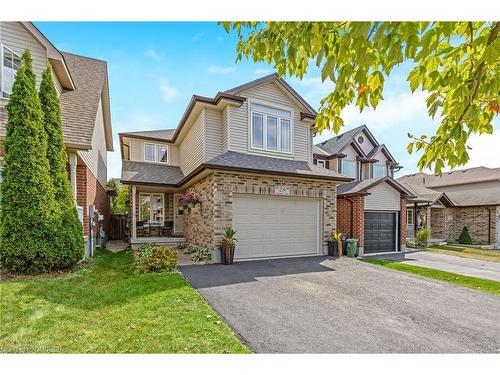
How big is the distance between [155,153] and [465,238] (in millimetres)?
21030

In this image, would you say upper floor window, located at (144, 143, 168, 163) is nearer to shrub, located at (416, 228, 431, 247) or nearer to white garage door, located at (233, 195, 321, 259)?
white garage door, located at (233, 195, 321, 259)

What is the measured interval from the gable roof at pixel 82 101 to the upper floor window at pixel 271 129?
5677 mm

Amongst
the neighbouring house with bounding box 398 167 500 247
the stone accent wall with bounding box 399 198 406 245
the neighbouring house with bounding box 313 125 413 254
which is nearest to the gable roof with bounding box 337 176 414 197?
the neighbouring house with bounding box 313 125 413 254

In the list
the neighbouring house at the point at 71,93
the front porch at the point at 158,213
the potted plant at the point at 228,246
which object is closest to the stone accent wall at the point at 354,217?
the potted plant at the point at 228,246

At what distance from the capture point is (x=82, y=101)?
368 inches

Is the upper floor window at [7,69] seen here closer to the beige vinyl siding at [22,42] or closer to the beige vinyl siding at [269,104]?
the beige vinyl siding at [22,42]

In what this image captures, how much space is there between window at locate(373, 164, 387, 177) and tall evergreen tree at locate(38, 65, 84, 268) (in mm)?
16505

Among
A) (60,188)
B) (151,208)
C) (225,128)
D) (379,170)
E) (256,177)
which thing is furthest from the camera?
(379,170)

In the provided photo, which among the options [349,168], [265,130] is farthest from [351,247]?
[349,168]

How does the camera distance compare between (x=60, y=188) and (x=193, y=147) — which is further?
(x=193, y=147)

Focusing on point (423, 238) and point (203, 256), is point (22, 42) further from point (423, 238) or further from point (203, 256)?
point (423, 238)

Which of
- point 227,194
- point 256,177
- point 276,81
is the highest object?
point 276,81

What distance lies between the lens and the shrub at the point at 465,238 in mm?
17500
